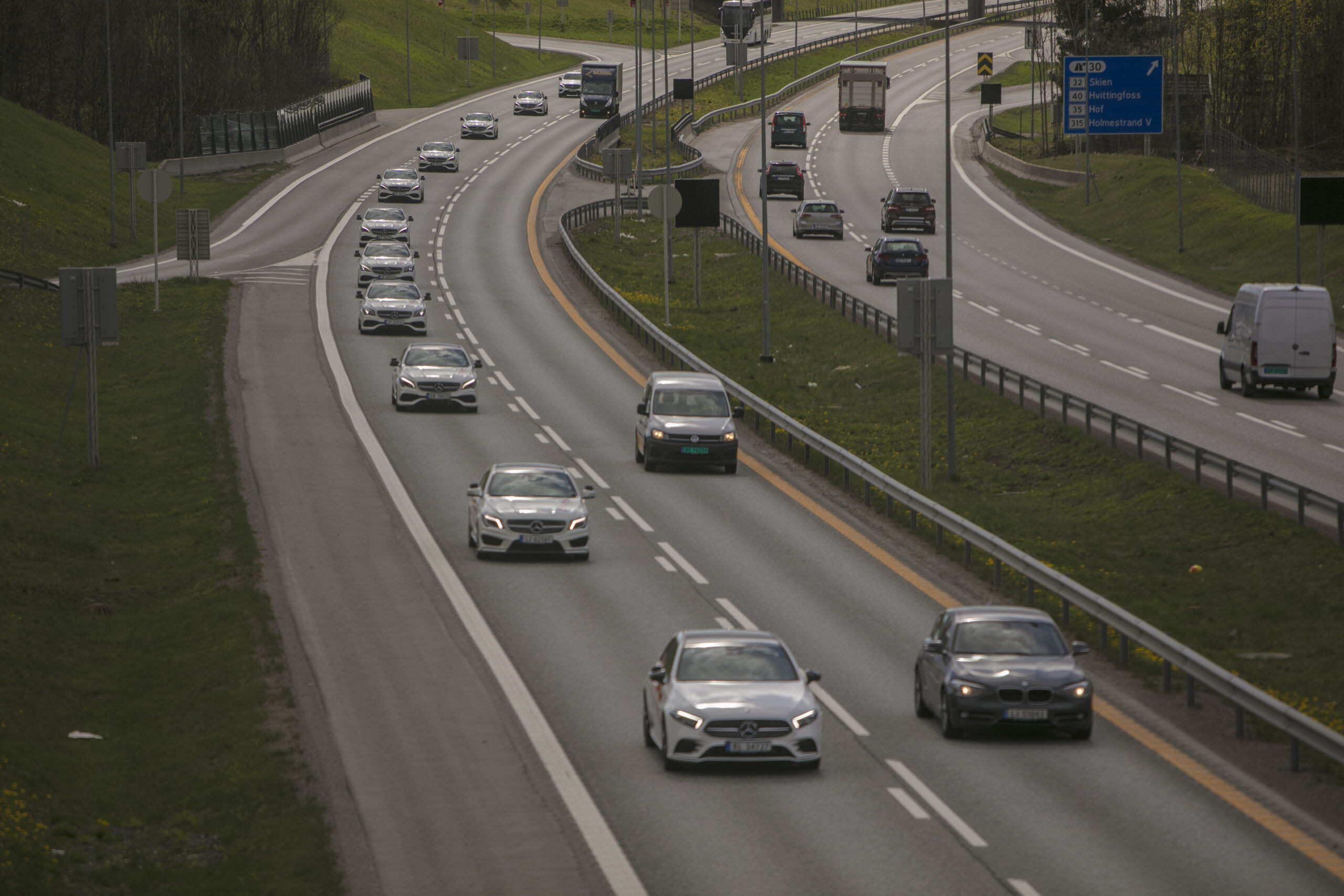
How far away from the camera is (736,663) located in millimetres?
17547

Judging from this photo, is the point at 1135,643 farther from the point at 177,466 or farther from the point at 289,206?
the point at 289,206

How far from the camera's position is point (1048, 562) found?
2736cm

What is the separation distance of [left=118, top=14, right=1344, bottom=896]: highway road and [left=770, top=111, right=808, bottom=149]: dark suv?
55857 millimetres

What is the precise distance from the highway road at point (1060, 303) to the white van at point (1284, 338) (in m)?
0.61

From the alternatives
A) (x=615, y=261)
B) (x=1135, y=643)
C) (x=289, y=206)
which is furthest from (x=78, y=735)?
(x=289, y=206)

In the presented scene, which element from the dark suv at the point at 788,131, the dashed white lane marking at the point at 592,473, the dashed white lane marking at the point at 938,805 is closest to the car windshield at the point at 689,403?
the dashed white lane marking at the point at 592,473

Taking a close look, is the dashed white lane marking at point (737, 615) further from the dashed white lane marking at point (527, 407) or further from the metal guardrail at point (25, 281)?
the metal guardrail at point (25, 281)

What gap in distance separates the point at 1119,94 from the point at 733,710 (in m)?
62.6

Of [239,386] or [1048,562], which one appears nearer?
[1048,562]

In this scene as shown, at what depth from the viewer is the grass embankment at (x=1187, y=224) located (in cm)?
5850

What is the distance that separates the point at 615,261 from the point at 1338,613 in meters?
44.2

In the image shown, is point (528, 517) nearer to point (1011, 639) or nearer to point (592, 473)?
point (592, 473)

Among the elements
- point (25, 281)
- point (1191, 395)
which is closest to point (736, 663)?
point (1191, 395)

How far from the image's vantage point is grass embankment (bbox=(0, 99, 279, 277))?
200 feet
